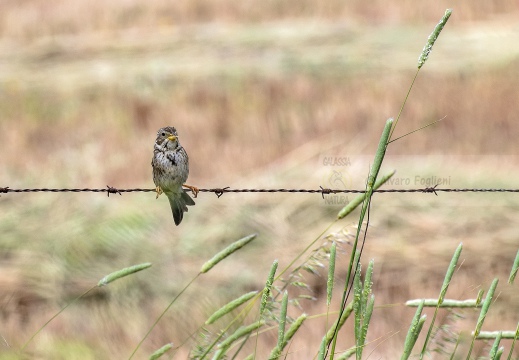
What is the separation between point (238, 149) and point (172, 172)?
3539mm

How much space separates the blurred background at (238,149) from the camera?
5.83 m

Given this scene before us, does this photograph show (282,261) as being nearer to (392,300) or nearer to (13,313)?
(392,300)

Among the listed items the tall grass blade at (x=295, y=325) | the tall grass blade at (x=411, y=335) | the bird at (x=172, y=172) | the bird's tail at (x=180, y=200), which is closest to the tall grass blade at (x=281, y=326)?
the tall grass blade at (x=295, y=325)

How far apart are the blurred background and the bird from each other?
0.44 meters

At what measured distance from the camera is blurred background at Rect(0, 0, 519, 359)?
19.1 feet

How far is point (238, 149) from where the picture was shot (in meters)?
7.43

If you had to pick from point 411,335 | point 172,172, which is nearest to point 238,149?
point 172,172

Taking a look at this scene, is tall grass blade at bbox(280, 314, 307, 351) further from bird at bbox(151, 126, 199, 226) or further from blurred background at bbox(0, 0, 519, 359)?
bird at bbox(151, 126, 199, 226)

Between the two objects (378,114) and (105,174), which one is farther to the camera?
(378,114)

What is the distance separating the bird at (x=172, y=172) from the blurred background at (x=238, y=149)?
44cm

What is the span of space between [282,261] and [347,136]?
1980 millimetres

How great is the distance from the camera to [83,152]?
771 cm

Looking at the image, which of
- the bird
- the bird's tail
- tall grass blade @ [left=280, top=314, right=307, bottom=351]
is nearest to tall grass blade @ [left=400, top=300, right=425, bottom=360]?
tall grass blade @ [left=280, top=314, right=307, bottom=351]

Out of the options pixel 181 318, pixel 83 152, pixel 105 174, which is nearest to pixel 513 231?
pixel 181 318
